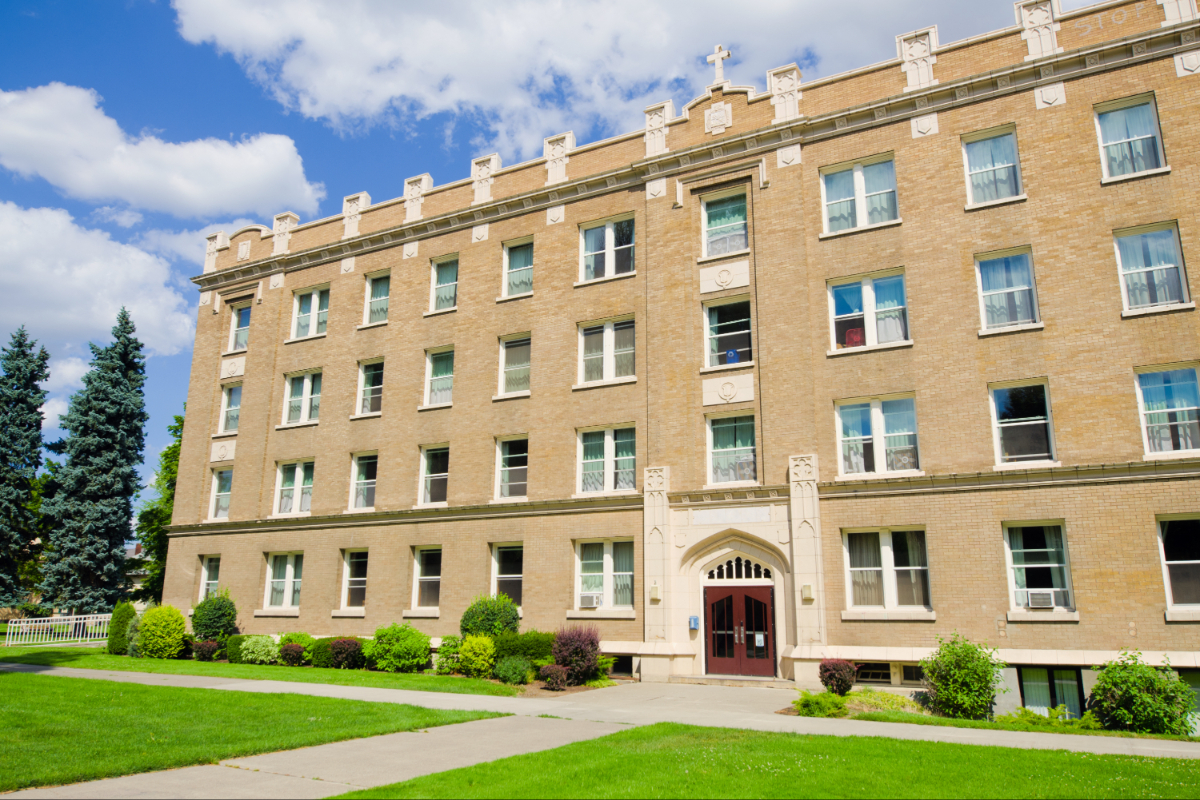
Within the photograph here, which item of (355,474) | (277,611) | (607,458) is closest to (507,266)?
(607,458)

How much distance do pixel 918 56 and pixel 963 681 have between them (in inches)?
665

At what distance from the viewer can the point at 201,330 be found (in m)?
37.2

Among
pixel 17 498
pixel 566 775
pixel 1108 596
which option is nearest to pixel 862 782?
pixel 566 775

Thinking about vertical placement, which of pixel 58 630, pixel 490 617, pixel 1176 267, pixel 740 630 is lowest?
pixel 58 630

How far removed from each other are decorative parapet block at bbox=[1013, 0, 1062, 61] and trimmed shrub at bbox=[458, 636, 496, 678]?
21736 millimetres

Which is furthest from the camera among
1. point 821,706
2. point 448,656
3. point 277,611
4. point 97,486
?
point 97,486

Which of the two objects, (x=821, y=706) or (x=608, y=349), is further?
(x=608, y=349)

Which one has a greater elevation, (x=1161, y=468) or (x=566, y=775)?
(x=1161, y=468)

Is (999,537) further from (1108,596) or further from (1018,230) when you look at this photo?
(1018,230)

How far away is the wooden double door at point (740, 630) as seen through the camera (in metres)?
22.7

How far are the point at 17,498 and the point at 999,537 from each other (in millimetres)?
48408

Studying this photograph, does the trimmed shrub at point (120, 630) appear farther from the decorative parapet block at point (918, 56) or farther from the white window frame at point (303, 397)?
the decorative parapet block at point (918, 56)

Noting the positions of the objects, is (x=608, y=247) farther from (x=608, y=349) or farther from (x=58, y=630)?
(x=58, y=630)

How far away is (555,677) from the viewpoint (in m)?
21.5
